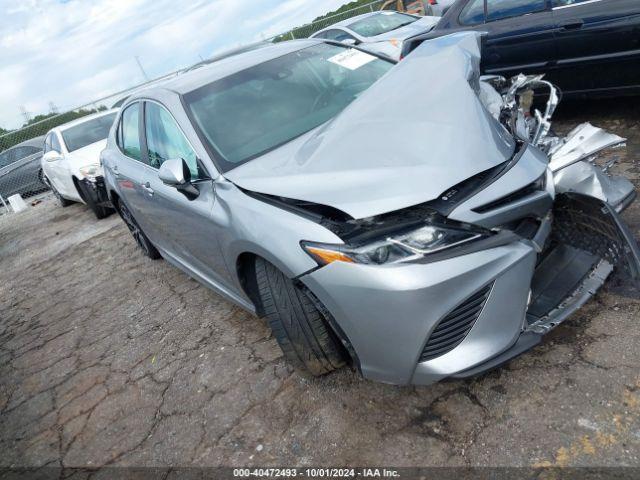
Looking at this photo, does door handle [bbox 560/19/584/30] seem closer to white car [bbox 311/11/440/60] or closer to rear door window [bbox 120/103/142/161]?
rear door window [bbox 120/103/142/161]

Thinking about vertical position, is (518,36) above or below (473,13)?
below

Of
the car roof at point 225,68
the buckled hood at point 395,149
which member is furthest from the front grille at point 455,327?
the car roof at point 225,68

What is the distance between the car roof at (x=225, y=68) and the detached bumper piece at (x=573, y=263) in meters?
2.01

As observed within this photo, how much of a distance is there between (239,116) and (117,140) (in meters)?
1.96

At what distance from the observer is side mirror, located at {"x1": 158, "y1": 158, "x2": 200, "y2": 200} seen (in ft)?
7.89

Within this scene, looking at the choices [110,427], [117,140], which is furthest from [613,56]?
[110,427]

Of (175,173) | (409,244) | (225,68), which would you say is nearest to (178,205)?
(175,173)

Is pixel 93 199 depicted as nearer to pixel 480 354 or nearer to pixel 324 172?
pixel 324 172

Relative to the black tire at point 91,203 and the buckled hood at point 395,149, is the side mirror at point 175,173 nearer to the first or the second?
the buckled hood at point 395,149

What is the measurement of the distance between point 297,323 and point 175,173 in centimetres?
98

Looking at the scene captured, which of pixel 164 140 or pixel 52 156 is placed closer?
pixel 164 140

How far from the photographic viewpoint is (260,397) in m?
2.50

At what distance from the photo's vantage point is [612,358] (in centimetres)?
205

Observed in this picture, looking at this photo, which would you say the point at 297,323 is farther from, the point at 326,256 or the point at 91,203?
the point at 91,203
